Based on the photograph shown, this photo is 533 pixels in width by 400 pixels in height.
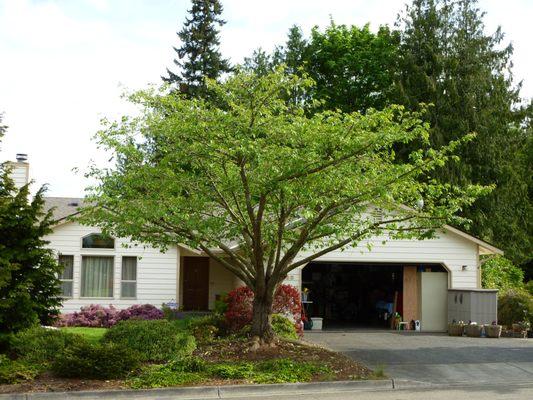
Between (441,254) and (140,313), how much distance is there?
10.2 m

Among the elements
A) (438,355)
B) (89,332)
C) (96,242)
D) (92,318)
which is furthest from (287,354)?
(96,242)

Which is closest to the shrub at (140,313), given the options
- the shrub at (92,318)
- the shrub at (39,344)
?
the shrub at (92,318)

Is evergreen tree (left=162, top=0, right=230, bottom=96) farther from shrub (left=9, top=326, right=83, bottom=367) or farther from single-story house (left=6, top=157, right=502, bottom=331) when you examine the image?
shrub (left=9, top=326, right=83, bottom=367)

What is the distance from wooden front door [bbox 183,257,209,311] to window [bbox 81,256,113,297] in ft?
14.4

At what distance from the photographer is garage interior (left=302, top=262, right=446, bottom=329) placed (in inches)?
912

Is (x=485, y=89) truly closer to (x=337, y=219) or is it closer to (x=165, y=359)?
(x=337, y=219)

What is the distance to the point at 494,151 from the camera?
33562 millimetres

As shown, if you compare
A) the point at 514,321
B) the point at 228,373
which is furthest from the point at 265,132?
the point at 514,321

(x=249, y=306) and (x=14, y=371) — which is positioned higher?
(x=249, y=306)

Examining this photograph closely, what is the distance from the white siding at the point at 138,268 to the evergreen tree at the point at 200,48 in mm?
19872

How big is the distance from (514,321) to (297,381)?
12.6 metres

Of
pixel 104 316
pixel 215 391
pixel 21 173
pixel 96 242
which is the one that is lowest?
pixel 215 391

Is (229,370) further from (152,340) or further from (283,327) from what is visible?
(283,327)

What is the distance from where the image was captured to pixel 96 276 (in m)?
22.6
